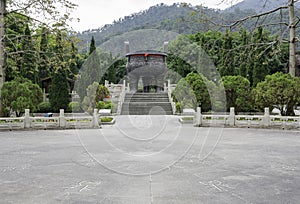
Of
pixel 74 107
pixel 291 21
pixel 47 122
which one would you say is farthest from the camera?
pixel 74 107

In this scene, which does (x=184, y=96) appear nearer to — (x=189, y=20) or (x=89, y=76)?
(x=189, y=20)

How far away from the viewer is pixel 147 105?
2402 centimetres

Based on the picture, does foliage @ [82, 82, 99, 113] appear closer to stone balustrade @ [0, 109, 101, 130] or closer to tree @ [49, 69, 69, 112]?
tree @ [49, 69, 69, 112]

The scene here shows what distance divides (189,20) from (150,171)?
9383 mm

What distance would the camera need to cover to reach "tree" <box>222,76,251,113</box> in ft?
58.7

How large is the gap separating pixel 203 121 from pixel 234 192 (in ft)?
33.6

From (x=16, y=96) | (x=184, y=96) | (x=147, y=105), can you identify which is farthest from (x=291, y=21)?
(x=16, y=96)

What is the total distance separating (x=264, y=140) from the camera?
1036cm

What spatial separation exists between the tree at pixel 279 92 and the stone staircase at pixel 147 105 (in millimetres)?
8669

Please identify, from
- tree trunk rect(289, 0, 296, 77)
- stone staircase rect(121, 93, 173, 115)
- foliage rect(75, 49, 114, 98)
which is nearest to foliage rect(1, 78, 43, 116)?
stone staircase rect(121, 93, 173, 115)

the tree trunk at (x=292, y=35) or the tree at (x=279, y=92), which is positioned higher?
the tree trunk at (x=292, y=35)

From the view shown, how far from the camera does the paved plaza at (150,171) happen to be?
451cm

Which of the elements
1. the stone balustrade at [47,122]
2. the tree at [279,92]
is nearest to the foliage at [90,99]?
the stone balustrade at [47,122]

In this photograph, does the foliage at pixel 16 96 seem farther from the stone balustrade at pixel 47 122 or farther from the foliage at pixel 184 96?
the foliage at pixel 184 96
